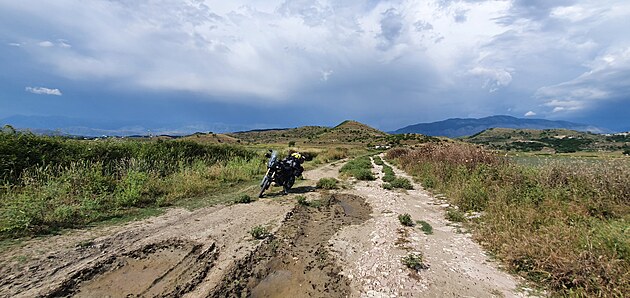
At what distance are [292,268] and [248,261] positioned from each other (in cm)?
82

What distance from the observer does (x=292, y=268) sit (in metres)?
5.21

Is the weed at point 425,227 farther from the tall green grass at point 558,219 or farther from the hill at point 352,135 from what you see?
the hill at point 352,135

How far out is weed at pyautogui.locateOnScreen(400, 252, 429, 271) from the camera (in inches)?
203

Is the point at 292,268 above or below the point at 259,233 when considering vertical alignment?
below

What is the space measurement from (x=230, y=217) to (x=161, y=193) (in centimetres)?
401

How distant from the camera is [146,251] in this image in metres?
5.63

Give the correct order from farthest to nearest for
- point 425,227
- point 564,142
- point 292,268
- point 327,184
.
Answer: point 564,142 < point 327,184 < point 425,227 < point 292,268

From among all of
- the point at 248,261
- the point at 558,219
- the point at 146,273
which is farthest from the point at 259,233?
the point at 558,219

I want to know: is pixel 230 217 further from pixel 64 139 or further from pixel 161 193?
pixel 64 139

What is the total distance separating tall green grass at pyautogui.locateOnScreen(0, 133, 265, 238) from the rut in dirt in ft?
15.7

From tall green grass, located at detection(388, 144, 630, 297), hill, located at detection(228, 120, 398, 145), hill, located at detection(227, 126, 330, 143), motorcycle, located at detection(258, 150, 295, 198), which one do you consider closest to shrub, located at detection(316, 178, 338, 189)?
motorcycle, located at detection(258, 150, 295, 198)

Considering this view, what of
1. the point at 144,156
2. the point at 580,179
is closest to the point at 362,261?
the point at 580,179

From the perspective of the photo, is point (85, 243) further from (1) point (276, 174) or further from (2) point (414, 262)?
(1) point (276, 174)

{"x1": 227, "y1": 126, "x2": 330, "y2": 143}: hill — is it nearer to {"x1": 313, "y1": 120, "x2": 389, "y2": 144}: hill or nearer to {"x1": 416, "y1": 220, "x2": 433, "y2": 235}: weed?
{"x1": 313, "y1": 120, "x2": 389, "y2": 144}: hill
